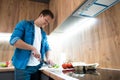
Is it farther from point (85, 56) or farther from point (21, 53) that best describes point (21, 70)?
point (85, 56)

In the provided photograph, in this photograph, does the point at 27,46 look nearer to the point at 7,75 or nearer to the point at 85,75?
the point at 85,75

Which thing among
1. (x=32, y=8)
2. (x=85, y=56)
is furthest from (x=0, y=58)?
(x=85, y=56)

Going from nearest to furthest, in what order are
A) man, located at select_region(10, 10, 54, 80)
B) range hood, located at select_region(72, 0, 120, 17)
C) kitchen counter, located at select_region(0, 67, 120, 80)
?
1. kitchen counter, located at select_region(0, 67, 120, 80)
2. range hood, located at select_region(72, 0, 120, 17)
3. man, located at select_region(10, 10, 54, 80)

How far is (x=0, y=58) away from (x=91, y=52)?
5.14ft

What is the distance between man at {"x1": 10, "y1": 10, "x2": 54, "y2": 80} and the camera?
1038 millimetres

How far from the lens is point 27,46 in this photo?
1.03m

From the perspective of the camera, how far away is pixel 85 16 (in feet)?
3.86

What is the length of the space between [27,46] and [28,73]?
0.87ft

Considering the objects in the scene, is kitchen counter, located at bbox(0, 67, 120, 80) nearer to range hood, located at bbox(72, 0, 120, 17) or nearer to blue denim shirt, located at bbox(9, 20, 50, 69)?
blue denim shirt, located at bbox(9, 20, 50, 69)

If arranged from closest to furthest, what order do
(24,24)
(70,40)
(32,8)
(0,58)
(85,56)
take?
(24,24)
(85,56)
(70,40)
(0,58)
(32,8)

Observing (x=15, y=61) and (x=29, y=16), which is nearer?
(x=15, y=61)

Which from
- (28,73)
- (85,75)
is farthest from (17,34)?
(85,75)

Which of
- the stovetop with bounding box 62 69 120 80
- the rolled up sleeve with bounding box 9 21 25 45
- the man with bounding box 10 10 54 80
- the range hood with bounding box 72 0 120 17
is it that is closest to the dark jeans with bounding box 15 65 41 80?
the man with bounding box 10 10 54 80

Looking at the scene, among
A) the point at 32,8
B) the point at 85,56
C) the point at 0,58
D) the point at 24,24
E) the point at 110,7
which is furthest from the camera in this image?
the point at 32,8
